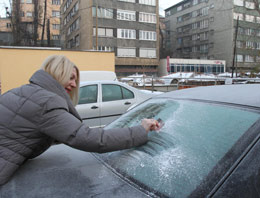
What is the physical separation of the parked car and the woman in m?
0.16

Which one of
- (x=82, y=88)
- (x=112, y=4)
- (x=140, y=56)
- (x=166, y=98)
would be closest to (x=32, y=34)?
(x=112, y=4)

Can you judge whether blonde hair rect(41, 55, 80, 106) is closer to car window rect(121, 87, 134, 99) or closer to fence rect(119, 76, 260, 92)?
car window rect(121, 87, 134, 99)

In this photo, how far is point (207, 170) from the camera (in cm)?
131

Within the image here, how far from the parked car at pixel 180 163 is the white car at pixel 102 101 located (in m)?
3.68

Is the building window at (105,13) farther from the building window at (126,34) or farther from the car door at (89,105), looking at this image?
the car door at (89,105)

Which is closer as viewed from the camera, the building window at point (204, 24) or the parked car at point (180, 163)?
the parked car at point (180, 163)

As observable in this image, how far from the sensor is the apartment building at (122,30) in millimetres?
37125

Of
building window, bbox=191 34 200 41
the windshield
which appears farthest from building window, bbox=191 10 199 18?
the windshield

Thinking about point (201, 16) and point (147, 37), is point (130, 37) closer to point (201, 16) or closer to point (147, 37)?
point (147, 37)

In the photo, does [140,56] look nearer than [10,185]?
No

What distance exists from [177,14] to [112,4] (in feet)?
97.8

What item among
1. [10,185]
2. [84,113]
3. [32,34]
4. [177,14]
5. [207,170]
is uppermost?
[177,14]

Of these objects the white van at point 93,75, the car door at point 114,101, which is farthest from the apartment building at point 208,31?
the car door at point 114,101

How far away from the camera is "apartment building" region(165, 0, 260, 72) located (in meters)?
49.8
